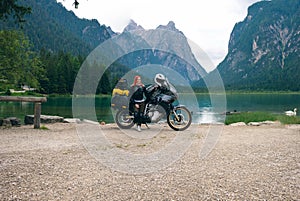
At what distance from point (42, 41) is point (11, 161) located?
676 feet

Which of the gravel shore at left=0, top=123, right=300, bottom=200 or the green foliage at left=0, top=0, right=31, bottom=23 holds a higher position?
the green foliage at left=0, top=0, right=31, bottom=23

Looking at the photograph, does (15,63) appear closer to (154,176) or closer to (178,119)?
(178,119)

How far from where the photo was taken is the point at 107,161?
260 inches

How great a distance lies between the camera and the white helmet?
11406 mm

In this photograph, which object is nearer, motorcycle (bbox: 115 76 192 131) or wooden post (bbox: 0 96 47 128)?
motorcycle (bbox: 115 76 192 131)

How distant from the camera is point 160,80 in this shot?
38.1 feet

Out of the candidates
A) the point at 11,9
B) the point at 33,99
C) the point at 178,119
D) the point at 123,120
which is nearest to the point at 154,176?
the point at 178,119

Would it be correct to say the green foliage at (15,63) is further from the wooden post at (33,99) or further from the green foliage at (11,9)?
the green foliage at (11,9)

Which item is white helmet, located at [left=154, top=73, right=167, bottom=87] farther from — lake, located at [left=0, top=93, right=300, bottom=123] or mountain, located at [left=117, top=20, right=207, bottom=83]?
lake, located at [left=0, top=93, right=300, bottom=123]

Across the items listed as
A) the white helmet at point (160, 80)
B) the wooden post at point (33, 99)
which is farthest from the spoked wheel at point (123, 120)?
the wooden post at point (33, 99)

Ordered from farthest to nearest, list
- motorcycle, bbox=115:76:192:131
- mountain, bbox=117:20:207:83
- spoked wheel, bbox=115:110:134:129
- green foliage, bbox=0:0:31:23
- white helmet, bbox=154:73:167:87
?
1. spoked wheel, bbox=115:110:134:129
2. motorcycle, bbox=115:76:192:131
3. white helmet, bbox=154:73:167:87
4. green foliage, bbox=0:0:31:23
5. mountain, bbox=117:20:207:83

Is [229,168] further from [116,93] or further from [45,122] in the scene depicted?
[45,122]

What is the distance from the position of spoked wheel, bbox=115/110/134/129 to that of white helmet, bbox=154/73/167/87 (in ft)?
6.53

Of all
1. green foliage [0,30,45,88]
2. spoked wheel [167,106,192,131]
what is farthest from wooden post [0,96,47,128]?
green foliage [0,30,45,88]
